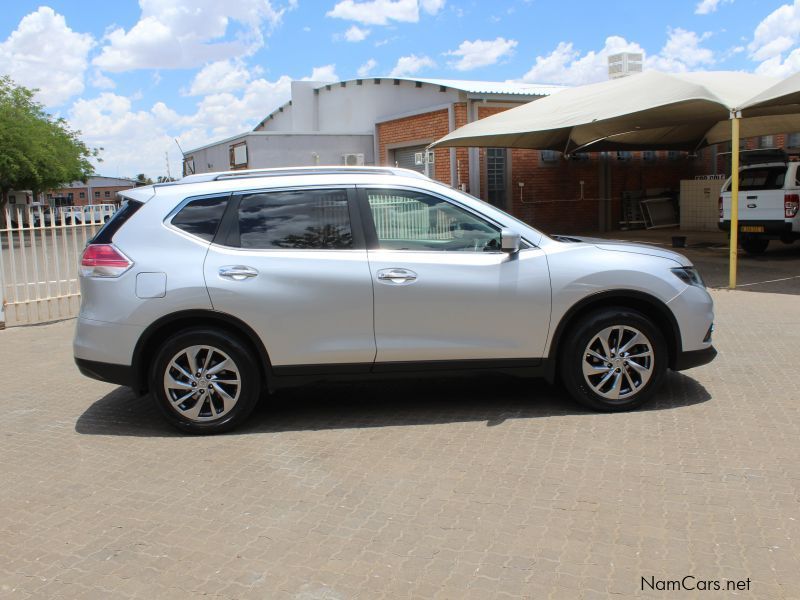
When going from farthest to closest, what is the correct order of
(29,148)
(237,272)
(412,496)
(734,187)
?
(29,148) → (734,187) → (237,272) → (412,496)

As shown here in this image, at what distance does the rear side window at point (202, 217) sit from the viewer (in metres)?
5.34

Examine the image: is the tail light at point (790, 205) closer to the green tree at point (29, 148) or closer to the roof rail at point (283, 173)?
the roof rail at point (283, 173)

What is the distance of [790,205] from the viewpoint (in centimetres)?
1502

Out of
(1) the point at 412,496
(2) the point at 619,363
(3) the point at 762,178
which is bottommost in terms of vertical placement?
(1) the point at 412,496

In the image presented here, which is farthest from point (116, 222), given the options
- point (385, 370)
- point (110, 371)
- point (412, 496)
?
point (412, 496)

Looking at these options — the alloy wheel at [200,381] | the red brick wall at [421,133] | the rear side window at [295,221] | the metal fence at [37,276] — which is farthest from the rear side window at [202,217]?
the red brick wall at [421,133]

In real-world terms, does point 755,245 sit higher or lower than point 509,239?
lower

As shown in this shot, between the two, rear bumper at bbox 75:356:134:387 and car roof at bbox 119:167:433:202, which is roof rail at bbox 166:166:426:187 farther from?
rear bumper at bbox 75:356:134:387

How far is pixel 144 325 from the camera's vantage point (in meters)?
5.16

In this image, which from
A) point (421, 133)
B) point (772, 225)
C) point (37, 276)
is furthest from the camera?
point (421, 133)

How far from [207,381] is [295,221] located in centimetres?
126

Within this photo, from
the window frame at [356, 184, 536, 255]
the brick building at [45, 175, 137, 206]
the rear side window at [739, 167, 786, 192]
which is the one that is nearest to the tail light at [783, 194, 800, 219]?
the rear side window at [739, 167, 786, 192]

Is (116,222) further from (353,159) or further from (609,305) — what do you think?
(353,159)

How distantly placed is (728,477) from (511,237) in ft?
6.57
